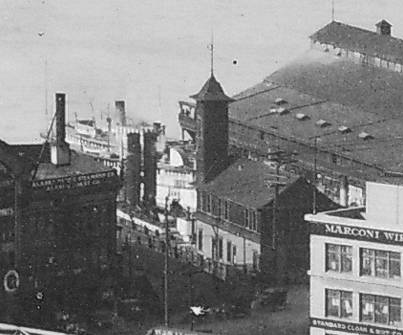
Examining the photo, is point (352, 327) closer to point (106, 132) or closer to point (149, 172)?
point (149, 172)

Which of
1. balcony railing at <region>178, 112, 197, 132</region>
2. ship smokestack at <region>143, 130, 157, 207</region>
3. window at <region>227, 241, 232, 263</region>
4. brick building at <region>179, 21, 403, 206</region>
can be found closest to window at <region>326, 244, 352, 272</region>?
window at <region>227, 241, 232, 263</region>

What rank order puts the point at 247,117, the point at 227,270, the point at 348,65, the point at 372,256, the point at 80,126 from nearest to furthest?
the point at 372,256 → the point at 227,270 → the point at 247,117 → the point at 348,65 → the point at 80,126

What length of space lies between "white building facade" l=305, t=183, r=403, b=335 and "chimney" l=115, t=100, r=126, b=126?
42.1 metres

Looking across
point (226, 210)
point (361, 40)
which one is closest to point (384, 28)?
point (361, 40)

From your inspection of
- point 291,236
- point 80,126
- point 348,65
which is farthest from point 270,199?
point 80,126

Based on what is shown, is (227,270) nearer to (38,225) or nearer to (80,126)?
(38,225)

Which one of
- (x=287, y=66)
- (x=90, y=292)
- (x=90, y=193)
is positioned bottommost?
(x=90, y=292)

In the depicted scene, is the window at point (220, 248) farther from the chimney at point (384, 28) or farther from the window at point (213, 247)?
the chimney at point (384, 28)

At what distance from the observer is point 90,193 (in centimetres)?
4306

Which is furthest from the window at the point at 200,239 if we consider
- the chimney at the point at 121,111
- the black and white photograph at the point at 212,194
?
the chimney at the point at 121,111

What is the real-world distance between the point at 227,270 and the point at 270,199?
267 centimetres

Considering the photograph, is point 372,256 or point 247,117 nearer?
point 372,256

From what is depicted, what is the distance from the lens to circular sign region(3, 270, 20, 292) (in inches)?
1588

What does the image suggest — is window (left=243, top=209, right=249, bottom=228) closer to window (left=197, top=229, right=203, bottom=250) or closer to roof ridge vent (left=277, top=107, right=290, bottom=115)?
window (left=197, top=229, right=203, bottom=250)
